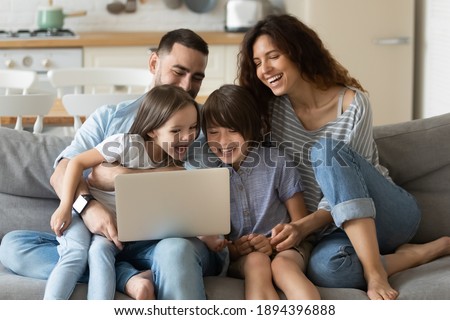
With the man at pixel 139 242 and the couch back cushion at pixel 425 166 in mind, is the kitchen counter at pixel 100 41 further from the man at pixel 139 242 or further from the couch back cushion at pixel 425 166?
the couch back cushion at pixel 425 166

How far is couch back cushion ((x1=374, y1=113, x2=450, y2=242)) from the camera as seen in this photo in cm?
274

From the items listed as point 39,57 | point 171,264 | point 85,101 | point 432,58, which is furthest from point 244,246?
point 39,57

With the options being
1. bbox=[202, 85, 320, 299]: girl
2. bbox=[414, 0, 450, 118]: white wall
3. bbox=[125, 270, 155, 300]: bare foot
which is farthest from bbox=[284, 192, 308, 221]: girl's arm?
bbox=[414, 0, 450, 118]: white wall

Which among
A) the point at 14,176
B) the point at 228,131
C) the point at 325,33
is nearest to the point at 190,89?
the point at 228,131

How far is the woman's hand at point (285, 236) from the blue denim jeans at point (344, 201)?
77 mm

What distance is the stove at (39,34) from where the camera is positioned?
202 inches

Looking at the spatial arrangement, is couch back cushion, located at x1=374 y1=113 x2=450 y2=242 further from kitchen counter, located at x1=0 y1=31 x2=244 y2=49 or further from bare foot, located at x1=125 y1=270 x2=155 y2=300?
kitchen counter, located at x1=0 y1=31 x2=244 y2=49

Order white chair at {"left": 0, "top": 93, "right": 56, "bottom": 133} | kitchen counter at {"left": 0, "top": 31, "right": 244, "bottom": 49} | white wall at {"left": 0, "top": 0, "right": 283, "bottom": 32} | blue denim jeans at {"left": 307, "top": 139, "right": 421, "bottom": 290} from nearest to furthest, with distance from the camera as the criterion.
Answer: blue denim jeans at {"left": 307, "top": 139, "right": 421, "bottom": 290}
white chair at {"left": 0, "top": 93, "right": 56, "bottom": 133}
kitchen counter at {"left": 0, "top": 31, "right": 244, "bottom": 49}
white wall at {"left": 0, "top": 0, "right": 283, "bottom": 32}

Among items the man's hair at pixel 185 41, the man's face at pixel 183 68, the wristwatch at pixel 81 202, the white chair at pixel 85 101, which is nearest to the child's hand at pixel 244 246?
the wristwatch at pixel 81 202

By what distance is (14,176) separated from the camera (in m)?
2.75

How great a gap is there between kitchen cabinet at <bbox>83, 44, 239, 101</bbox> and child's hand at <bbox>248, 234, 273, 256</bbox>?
2.65 m

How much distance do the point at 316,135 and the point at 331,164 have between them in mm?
277

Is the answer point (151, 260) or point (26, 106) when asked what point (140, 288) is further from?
point (26, 106)

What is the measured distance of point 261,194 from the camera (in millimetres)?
2580
